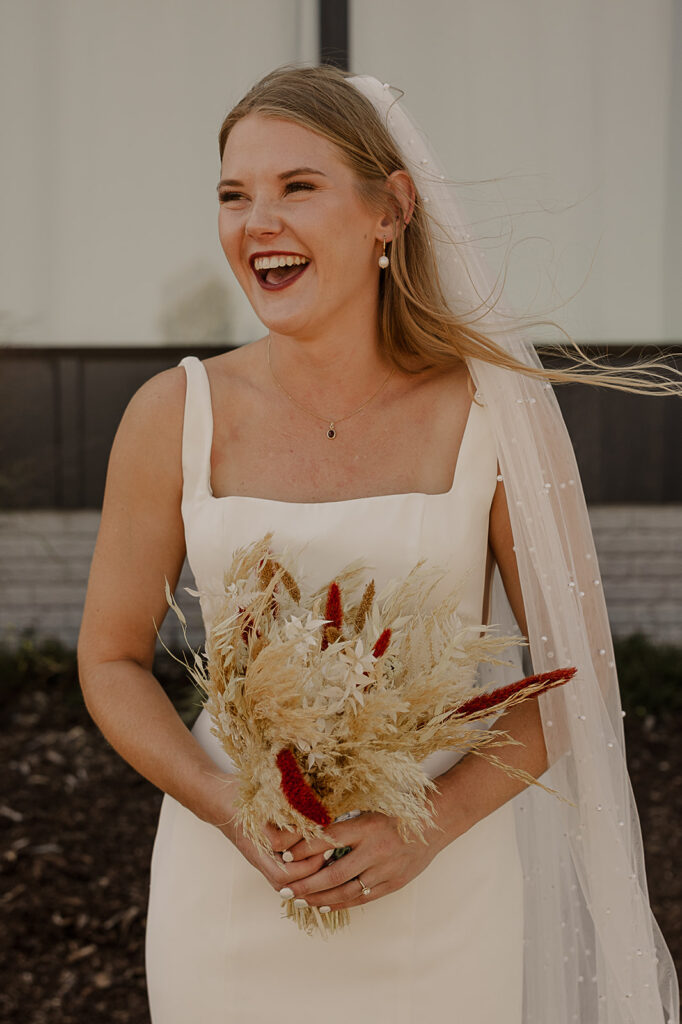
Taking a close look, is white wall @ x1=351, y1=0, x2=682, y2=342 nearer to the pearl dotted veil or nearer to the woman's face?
the pearl dotted veil

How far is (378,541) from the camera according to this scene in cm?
182

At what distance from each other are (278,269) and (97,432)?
129 inches

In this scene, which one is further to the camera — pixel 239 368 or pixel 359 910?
pixel 239 368

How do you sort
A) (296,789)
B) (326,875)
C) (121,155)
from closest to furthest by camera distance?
1. (296,789)
2. (326,875)
3. (121,155)

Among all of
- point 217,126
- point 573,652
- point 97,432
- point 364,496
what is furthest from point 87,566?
point 573,652

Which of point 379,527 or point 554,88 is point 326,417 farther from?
point 554,88

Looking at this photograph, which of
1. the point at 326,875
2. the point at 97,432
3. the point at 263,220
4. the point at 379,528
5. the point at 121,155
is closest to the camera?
the point at 326,875

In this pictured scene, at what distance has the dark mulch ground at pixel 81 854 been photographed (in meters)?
3.32

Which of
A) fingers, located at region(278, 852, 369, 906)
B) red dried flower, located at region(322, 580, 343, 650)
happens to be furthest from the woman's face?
fingers, located at region(278, 852, 369, 906)

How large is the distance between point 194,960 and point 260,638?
826mm

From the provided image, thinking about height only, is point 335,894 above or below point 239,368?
below

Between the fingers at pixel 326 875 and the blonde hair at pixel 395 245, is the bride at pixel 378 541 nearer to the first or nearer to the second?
the blonde hair at pixel 395 245

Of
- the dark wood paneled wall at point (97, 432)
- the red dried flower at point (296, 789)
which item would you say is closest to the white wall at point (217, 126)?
the dark wood paneled wall at point (97, 432)

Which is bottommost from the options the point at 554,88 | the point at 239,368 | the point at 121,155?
the point at 239,368
